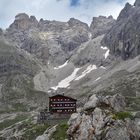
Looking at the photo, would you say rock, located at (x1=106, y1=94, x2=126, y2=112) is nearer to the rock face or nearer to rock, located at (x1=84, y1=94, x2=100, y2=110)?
rock, located at (x1=84, y1=94, x2=100, y2=110)

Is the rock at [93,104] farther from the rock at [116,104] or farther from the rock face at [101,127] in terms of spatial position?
the rock at [116,104]

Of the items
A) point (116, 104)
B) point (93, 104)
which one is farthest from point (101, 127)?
point (116, 104)

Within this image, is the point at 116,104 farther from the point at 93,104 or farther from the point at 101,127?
the point at 101,127

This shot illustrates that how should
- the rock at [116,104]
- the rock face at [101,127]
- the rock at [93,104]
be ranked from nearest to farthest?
1. the rock face at [101,127]
2. the rock at [93,104]
3. the rock at [116,104]

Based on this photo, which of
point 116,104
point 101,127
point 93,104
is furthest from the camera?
point 116,104

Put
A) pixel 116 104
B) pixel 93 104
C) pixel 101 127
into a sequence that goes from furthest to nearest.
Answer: pixel 116 104 → pixel 93 104 → pixel 101 127

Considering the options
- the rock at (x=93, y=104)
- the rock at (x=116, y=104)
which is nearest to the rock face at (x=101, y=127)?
the rock at (x=93, y=104)

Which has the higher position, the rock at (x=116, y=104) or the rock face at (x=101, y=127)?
the rock at (x=116, y=104)

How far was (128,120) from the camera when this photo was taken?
50.8 metres

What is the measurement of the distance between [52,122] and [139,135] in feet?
253

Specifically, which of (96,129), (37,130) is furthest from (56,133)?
(37,130)

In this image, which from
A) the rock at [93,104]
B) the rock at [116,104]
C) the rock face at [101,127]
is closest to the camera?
the rock face at [101,127]

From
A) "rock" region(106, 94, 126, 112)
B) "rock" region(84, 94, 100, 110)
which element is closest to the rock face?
"rock" region(84, 94, 100, 110)

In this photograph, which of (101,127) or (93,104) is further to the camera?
(93,104)
